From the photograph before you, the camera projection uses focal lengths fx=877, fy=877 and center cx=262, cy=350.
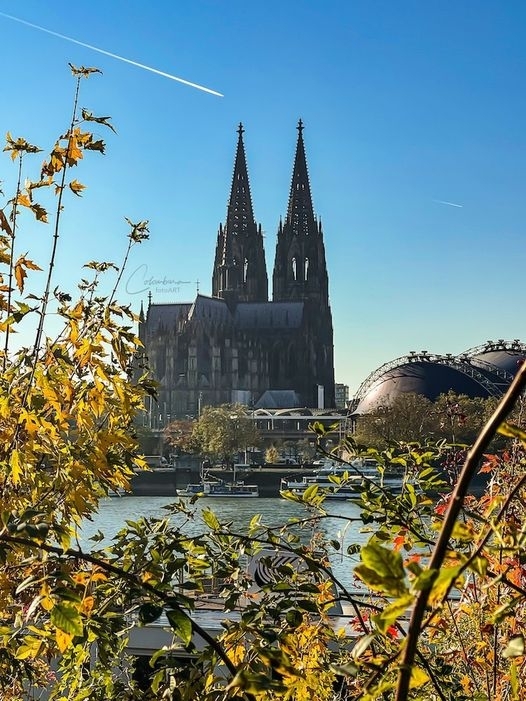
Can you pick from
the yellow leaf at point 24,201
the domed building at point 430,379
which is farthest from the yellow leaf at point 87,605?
the domed building at point 430,379

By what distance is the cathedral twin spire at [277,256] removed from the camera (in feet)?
188

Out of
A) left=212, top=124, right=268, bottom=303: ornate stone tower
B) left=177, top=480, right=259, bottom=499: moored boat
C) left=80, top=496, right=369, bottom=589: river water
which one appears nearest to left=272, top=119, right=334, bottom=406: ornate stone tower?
left=212, top=124, right=268, bottom=303: ornate stone tower

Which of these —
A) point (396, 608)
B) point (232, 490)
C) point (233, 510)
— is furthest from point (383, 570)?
point (232, 490)

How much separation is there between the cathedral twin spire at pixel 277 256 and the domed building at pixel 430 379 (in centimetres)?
1114

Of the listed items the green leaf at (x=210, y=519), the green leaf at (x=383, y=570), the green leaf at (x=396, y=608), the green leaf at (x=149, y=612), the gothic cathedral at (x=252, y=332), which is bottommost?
the green leaf at (x=149, y=612)

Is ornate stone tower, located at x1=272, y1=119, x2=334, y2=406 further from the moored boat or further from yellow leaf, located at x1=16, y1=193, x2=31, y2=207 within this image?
yellow leaf, located at x1=16, y1=193, x2=31, y2=207

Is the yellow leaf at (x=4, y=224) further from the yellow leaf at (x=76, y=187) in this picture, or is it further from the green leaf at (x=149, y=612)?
the green leaf at (x=149, y=612)

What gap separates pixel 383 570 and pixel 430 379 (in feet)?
148

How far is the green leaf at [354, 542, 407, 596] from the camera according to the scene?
542 millimetres

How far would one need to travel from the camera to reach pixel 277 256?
A: 57.5 meters

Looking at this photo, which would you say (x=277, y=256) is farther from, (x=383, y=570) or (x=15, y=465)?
(x=383, y=570)

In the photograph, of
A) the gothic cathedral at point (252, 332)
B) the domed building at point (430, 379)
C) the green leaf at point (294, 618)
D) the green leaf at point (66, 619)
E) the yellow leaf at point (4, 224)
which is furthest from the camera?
the gothic cathedral at point (252, 332)

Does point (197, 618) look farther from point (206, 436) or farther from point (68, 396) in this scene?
point (206, 436)

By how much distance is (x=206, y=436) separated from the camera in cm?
4281
